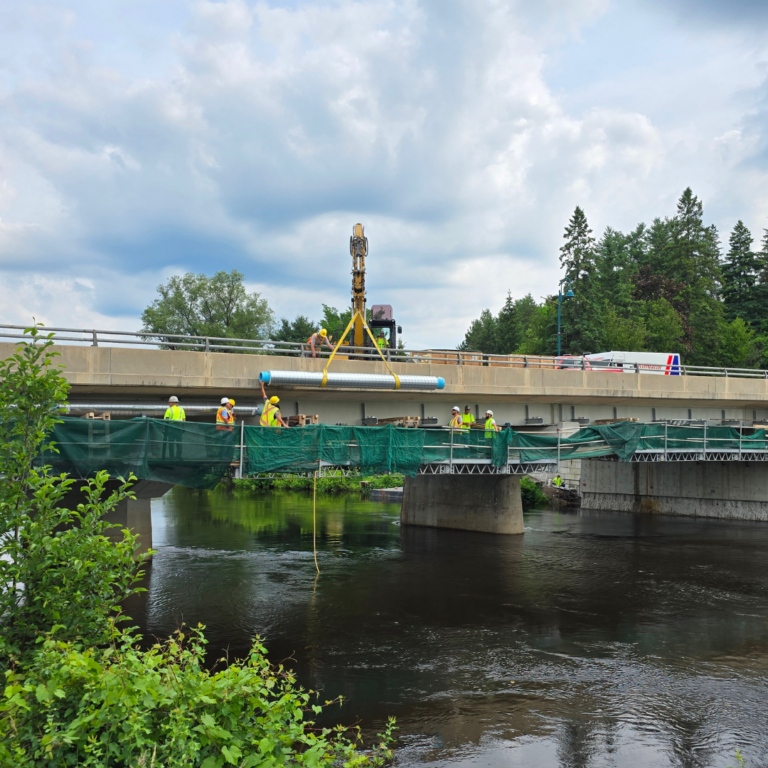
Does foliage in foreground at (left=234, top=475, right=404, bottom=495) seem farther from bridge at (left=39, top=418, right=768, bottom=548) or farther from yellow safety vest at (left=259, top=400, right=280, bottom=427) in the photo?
yellow safety vest at (left=259, top=400, right=280, bottom=427)

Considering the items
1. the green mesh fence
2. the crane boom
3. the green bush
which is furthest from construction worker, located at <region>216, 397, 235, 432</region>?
the green bush

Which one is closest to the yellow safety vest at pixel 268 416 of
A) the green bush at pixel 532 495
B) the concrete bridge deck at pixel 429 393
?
the concrete bridge deck at pixel 429 393

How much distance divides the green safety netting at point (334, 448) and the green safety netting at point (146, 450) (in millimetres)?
660

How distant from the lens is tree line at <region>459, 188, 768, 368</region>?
6688cm

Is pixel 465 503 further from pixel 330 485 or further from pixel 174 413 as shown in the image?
pixel 330 485

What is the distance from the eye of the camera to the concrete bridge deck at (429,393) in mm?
18859

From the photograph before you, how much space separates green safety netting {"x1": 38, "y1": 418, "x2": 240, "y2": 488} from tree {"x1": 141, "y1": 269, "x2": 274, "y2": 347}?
56573 mm

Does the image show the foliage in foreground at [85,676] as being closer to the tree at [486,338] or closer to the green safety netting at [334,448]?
the green safety netting at [334,448]

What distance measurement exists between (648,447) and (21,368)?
79.3 feet

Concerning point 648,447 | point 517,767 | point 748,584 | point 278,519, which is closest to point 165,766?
point 517,767

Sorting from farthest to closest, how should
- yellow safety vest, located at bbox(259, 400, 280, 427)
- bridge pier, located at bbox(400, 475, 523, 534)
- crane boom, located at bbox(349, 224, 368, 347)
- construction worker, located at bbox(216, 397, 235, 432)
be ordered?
1. bridge pier, located at bbox(400, 475, 523, 534)
2. crane boom, located at bbox(349, 224, 368, 347)
3. yellow safety vest, located at bbox(259, 400, 280, 427)
4. construction worker, located at bbox(216, 397, 235, 432)

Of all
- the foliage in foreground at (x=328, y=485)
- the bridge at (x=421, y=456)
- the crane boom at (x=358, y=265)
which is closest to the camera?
the bridge at (x=421, y=456)

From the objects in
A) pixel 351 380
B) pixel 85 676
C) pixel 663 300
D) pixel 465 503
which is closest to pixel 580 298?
pixel 663 300

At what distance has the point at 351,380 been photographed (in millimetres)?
21234
